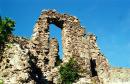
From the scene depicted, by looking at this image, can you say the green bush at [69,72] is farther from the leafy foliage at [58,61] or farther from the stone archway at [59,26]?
the leafy foliage at [58,61]

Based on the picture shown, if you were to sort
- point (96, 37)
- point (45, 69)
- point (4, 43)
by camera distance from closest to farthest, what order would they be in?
1. point (4, 43)
2. point (45, 69)
3. point (96, 37)

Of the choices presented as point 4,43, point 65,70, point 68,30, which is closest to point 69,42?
point 68,30

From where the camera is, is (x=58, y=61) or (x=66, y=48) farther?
(x=58, y=61)

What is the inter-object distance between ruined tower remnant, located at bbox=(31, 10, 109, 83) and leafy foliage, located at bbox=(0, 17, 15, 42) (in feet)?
8.19

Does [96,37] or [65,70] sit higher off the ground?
[96,37]

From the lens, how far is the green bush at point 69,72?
25594 mm

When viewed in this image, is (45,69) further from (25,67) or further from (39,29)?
(25,67)

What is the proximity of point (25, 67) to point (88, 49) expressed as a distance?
9.41 m

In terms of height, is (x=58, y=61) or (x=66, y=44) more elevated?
(x=66, y=44)

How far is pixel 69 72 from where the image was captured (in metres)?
25.9

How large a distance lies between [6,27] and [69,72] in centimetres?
543

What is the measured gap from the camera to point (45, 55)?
2630 cm

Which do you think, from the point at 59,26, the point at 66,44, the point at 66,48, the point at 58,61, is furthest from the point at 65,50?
A: the point at 59,26

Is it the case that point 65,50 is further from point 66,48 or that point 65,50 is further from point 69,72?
point 69,72
